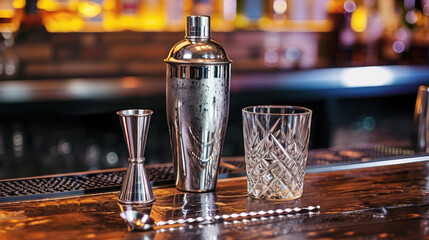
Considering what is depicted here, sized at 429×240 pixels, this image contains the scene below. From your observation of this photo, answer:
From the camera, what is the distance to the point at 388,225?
75 centimetres

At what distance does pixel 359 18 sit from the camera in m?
3.17

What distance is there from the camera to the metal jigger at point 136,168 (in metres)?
0.81

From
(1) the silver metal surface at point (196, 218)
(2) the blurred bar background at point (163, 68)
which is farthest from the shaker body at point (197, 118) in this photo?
(2) the blurred bar background at point (163, 68)

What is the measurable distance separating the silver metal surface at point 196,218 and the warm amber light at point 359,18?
251 cm

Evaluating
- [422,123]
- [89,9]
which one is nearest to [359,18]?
[89,9]

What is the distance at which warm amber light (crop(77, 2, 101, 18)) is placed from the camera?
264 cm

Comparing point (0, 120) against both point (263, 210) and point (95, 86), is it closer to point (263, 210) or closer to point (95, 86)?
point (95, 86)

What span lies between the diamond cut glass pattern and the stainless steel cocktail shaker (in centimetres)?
6

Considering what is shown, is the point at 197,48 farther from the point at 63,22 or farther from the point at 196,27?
the point at 63,22

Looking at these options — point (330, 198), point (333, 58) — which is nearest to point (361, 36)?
point (333, 58)

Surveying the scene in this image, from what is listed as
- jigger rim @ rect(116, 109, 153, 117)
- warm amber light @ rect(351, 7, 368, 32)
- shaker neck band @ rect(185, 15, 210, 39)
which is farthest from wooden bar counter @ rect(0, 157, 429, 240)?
warm amber light @ rect(351, 7, 368, 32)

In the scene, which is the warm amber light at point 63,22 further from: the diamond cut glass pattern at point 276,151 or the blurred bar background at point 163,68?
the diamond cut glass pattern at point 276,151

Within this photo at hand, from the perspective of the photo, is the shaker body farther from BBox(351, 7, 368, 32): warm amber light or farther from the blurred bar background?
BBox(351, 7, 368, 32): warm amber light

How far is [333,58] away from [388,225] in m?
2.46
